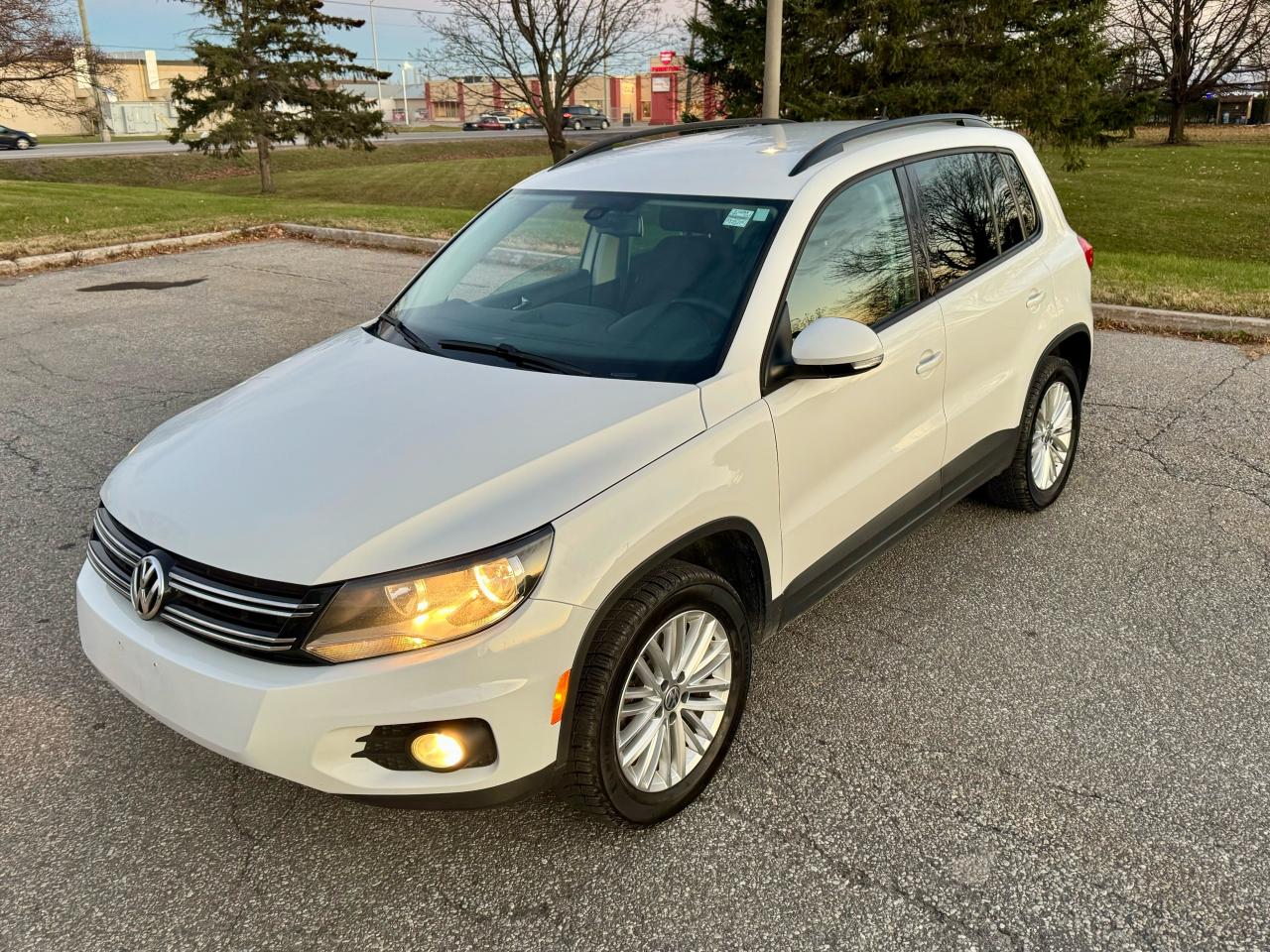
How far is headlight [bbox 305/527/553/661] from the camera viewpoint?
238cm

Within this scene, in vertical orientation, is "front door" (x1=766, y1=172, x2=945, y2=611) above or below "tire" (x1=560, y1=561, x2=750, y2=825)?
above

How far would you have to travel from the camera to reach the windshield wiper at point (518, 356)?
3.19m

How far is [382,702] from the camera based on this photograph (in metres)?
2.35

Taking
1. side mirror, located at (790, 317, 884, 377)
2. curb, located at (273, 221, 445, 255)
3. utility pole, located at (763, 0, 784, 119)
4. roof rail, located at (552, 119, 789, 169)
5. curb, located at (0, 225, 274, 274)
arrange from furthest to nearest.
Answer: curb, located at (273, 221, 445, 255)
curb, located at (0, 225, 274, 274)
utility pole, located at (763, 0, 784, 119)
roof rail, located at (552, 119, 789, 169)
side mirror, located at (790, 317, 884, 377)

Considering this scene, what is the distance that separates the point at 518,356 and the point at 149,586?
1307 millimetres

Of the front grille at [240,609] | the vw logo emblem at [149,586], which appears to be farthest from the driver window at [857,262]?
the vw logo emblem at [149,586]

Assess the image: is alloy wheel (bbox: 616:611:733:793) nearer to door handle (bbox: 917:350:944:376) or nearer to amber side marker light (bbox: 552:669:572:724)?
amber side marker light (bbox: 552:669:572:724)

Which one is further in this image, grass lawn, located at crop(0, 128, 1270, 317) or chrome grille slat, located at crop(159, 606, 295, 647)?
grass lawn, located at crop(0, 128, 1270, 317)

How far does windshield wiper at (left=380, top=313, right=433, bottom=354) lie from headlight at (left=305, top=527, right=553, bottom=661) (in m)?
1.31

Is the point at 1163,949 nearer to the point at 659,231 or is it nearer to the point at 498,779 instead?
the point at 498,779

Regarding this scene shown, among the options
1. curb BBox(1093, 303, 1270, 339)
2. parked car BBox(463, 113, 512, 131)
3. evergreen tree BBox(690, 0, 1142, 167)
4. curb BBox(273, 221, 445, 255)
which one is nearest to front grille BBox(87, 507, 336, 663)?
curb BBox(1093, 303, 1270, 339)

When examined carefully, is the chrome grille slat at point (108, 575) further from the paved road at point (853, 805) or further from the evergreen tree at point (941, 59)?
the evergreen tree at point (941, 59)

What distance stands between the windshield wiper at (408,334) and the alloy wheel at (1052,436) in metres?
2.82

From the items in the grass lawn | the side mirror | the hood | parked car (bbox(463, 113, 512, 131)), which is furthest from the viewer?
parked car (bbox(463, 113, 512, 131))
